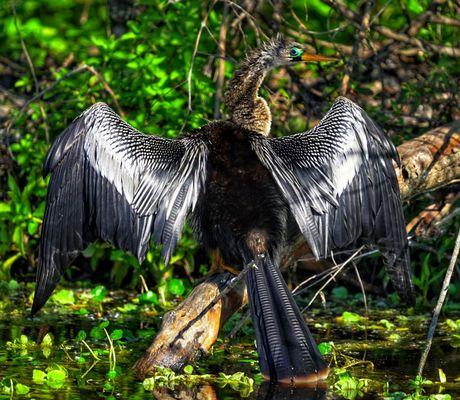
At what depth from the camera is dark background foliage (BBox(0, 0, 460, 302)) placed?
6.79 metres

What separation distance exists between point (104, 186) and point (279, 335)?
1407mm

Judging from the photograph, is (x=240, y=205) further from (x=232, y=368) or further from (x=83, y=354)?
(x=83, y=354)

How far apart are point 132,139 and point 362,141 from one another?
1.36 metres

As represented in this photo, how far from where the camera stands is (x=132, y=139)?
208 inches

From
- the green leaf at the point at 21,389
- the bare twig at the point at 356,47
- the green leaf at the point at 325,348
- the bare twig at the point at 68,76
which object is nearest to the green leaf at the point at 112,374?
the green leaf at the point at 21,389

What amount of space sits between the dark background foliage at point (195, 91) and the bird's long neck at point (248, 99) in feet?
1.62

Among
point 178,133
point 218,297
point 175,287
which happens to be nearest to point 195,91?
point 178,133

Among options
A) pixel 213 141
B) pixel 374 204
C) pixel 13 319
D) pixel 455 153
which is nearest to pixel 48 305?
pixel 13 319

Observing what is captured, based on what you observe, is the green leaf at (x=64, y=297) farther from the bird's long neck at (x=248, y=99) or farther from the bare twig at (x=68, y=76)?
the bird's long neck at (x=248, y=99)

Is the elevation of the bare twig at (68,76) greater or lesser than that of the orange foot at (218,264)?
greater

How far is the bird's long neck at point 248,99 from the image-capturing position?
580cm

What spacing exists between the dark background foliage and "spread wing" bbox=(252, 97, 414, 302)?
46.2 inches

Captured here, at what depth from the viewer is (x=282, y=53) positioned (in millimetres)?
6172

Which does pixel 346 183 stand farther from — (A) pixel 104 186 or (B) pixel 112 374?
(B) pixel 112 374
